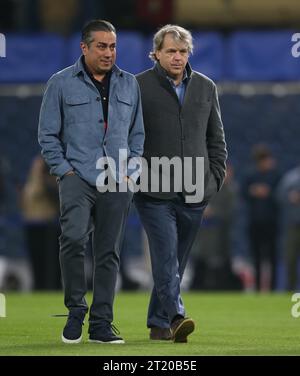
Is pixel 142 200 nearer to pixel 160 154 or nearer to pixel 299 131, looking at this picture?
pixel 160 154

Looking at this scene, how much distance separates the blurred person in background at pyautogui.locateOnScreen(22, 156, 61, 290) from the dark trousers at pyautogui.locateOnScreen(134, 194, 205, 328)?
31.7ft

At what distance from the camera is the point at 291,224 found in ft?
65.5

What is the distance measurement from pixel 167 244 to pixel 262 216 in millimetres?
9676

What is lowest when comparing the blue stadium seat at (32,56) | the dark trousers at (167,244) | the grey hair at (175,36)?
the dark trousers at (167,244)

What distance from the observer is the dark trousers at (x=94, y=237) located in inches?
397

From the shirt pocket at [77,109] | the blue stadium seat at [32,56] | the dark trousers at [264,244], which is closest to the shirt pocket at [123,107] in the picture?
the shirt pocket at [77,109]

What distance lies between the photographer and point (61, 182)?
1018cm

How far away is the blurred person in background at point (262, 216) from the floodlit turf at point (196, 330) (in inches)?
60.7

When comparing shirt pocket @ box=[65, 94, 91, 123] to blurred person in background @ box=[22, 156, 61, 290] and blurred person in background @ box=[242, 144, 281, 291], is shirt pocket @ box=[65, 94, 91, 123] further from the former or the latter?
blurred person in background @ box=[22, 156, 61, 290]

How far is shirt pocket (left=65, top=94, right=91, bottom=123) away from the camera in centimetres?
1020

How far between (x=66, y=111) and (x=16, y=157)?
12086 mm

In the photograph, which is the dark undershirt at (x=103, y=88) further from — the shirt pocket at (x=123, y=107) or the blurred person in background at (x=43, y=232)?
the blurred person in background at (x=43, y=232)

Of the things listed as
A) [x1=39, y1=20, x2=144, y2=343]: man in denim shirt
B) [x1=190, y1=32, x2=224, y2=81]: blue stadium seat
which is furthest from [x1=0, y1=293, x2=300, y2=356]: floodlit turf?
[x1=190, y1=32, x2=224, y2=81]: blue stadium seat
